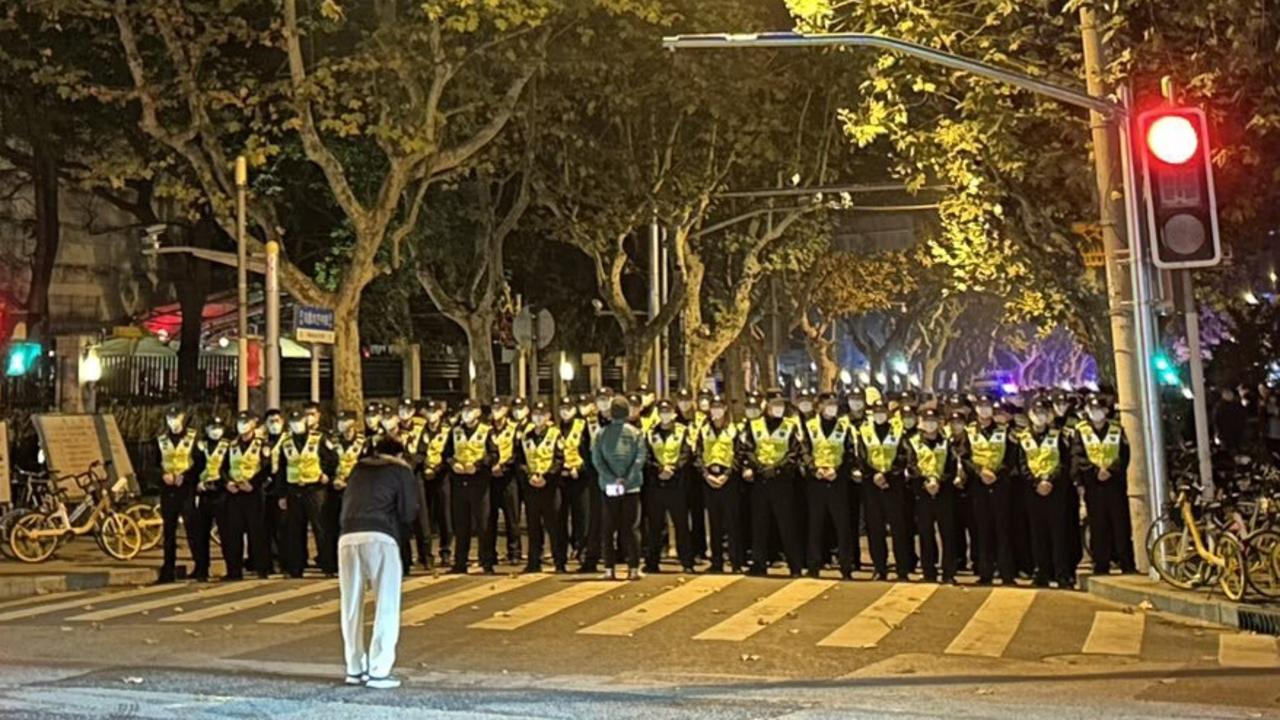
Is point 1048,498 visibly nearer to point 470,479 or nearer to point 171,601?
point 470,479

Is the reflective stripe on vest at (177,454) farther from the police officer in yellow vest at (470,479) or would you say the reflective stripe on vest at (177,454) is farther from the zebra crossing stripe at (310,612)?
the zebra crossing stripe at (310,612)

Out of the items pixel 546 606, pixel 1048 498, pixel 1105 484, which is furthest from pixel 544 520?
→ pixel 1105 484

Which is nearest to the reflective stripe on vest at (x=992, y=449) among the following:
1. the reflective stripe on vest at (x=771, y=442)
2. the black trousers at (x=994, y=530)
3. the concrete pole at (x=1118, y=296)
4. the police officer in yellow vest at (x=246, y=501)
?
the black trousers at (x=994, y=530)

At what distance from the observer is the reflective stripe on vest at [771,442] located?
48.4 feet

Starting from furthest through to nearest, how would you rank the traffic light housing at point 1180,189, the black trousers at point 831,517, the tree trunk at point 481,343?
the tree trunk at point 481,343 → the black trousers at point 831,517 → the traffic light housing at point 1180,189

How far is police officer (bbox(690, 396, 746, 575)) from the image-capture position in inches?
588

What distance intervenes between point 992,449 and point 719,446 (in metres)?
2.99

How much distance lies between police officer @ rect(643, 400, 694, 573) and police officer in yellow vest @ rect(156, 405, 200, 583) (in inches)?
211

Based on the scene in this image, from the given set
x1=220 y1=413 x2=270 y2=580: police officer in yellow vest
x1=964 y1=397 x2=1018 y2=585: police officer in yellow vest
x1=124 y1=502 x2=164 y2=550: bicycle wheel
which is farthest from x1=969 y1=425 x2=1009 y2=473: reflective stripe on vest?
x1=124 y1=502 x2=164 y2=550: bicycle wheel

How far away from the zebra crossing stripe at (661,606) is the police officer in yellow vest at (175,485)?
6.02m

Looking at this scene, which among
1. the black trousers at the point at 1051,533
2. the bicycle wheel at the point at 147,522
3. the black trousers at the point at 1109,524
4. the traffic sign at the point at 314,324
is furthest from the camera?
the traffic sign at the point at 314,324

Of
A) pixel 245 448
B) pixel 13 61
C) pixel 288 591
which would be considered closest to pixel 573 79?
pixel 13 61

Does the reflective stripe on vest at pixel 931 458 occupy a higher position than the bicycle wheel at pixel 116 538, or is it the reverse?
the reflective stripe on vest at pixel 931 458

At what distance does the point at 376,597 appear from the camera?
29.7ft
